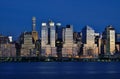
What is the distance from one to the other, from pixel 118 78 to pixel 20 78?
18.6 m

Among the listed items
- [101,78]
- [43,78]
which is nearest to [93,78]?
[101,78]

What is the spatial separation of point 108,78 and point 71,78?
712cm

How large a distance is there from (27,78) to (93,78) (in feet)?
41.0

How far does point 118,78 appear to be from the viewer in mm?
115500

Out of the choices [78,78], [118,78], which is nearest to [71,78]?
[78,78]

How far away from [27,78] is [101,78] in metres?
14.0

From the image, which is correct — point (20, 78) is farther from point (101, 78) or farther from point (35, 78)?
point (101, 78)

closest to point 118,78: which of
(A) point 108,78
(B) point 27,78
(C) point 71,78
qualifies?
(A) point 108,78

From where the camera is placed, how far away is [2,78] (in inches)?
4577

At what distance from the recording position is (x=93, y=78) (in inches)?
4594

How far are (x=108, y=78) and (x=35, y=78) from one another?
45.2 ft

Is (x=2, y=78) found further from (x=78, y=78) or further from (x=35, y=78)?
(x=78, y=78)

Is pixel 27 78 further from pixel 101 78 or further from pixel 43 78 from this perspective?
pixel 101 78

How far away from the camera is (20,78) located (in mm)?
117875
